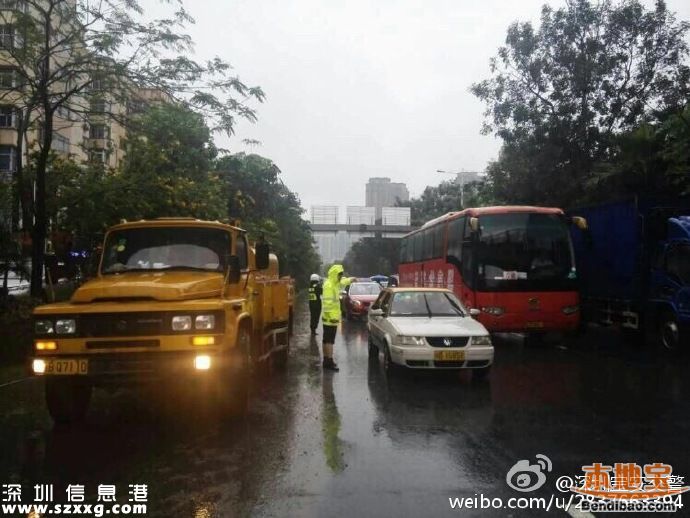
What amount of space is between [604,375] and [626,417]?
3.11m

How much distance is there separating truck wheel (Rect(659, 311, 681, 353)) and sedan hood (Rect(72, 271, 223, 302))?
33.3 ft

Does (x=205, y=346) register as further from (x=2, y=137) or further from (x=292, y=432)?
(x=2, y=137)

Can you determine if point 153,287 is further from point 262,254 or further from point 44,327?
point 262,254

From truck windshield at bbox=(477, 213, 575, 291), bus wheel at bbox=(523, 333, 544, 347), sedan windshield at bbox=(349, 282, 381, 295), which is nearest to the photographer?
truck windshield at bbox=(477, 213, 575, 291)

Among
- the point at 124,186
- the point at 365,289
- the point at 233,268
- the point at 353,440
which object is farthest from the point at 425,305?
the point at 365,289

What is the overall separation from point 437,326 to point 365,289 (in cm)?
1434

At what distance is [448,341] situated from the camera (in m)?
9.16

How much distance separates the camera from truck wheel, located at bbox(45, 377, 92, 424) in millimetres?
6492

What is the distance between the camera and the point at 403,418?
7219 mm

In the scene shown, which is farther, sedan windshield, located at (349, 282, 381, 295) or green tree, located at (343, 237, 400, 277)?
green tree, located at (343, 237, 400, 277)

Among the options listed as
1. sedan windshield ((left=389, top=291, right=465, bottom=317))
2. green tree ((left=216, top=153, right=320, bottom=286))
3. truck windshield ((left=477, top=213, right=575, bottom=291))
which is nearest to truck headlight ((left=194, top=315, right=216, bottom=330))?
sedan windshield ((left=389, top=291, right=465, bottom=317))

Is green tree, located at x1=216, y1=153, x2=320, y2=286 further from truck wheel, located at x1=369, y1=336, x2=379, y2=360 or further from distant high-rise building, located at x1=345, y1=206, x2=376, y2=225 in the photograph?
distant high-rise building, located at x1=345, y1=206, x2=376, y2=225

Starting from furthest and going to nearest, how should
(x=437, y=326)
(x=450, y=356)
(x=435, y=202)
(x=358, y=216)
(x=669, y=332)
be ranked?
1. (x=435, y=202)
2. (x=358, y=216)
3. (x=669, y=332)
4. (x=437, y=326)
5. (x=450, y=356)

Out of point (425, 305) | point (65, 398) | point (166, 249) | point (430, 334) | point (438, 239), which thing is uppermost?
point (438, 239)
